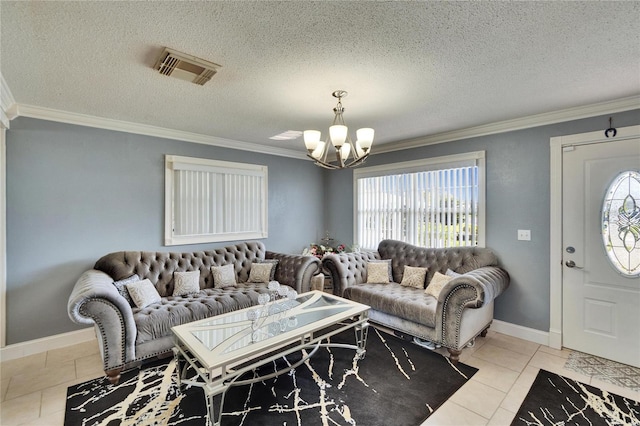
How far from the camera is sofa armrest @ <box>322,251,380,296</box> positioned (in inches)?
152

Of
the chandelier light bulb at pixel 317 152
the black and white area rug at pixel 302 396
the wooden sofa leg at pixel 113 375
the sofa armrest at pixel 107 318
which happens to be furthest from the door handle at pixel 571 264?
the wooden sofa leg at pixel 113 375

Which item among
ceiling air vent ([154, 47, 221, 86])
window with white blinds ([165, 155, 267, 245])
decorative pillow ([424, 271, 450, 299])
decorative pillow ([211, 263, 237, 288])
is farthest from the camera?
window with white blinds ([165, 155, 267, 245])

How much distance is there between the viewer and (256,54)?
2.00m

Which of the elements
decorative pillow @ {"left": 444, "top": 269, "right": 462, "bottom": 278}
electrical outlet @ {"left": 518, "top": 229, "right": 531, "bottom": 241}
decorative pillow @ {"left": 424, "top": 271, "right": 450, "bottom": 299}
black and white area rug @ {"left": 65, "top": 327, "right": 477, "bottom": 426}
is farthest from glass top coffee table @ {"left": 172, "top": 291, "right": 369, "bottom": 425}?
electrical outlet @ {"left": 518, "top": 229, "right": 531, "bottom": 241}

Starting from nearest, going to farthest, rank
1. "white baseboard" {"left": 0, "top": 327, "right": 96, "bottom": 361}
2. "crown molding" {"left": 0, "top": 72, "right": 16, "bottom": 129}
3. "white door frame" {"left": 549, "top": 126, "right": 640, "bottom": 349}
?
"crown molding" {"left": 0, "top": 72, "right": 16, "bottom": 129} → "white baseboard" {"left": 0, "top": 327, "right": 96, "bottom": 361} → "white door frame" {"left": 549, "top": 126, "right": 640, "bottom": 349}

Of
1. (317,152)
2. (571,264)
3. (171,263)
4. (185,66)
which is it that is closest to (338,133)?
(317,152)

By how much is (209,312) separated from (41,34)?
8.30ft

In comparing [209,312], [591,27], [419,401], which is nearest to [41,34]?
[209,312]

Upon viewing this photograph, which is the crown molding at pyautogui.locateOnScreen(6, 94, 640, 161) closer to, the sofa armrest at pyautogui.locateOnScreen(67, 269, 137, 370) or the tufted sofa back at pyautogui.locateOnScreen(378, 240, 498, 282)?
the tufted sofa back at pyautogui.locateOnScreen(378, 240, 498, 282)

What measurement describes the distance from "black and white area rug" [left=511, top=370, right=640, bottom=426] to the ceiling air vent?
3.39 meters

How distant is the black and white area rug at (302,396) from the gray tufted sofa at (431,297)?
0.33m

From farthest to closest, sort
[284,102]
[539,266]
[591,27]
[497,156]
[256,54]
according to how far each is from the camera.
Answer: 1. [497,156]
2. [539,266]
3. [284,102]
4. [256,54]
5. [591,27]

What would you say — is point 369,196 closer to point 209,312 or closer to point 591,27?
point 209,312

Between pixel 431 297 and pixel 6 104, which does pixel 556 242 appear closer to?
pixel 431 297
